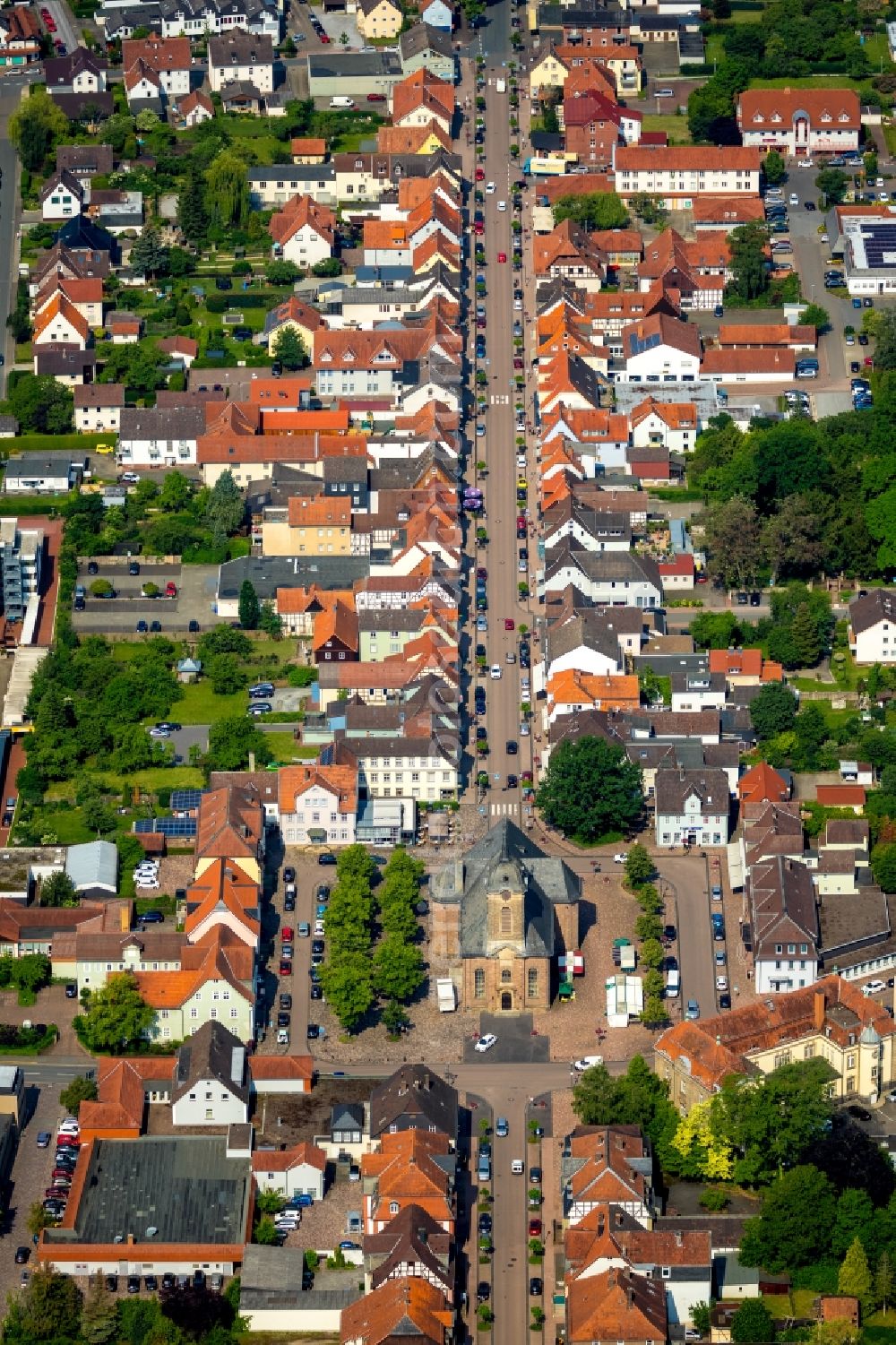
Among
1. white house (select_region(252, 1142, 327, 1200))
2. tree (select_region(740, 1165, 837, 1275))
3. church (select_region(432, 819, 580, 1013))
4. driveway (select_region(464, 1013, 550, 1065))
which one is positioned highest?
church (select_region(432, 819, 580, 1013))

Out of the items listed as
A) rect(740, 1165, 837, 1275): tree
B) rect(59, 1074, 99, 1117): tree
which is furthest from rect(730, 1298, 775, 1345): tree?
rect(59, 1074, 99, 1117): tree

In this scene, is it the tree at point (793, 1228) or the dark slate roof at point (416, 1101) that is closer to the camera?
the tree at point (793, 1228)

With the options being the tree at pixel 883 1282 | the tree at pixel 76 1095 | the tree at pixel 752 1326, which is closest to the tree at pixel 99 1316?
the tree at pixel 76 1095

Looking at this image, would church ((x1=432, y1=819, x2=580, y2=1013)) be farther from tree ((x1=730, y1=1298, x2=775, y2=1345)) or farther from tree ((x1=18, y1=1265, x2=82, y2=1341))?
tree ((x1=18, y1=1265, x2=82, y2=1341))

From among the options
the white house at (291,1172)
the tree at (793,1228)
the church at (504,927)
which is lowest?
the tree at (793,1228)

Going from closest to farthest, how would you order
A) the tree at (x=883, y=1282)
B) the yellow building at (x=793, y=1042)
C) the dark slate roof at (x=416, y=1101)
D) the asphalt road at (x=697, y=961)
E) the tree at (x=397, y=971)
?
1. the tree at (x=883, y=1282)
2. the dark slate roof at (x=416, y=1101)
3. the yellow building at (x=793, y=1042)
4. the tree at (x=397, y=971)
5. the asphalt road at (x=697, y=961)

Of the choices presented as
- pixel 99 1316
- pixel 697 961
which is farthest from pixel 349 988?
pixel 99 1316

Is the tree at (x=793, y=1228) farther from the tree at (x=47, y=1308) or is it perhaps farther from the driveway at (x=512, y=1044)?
the tree at (x=47, y=1308)
